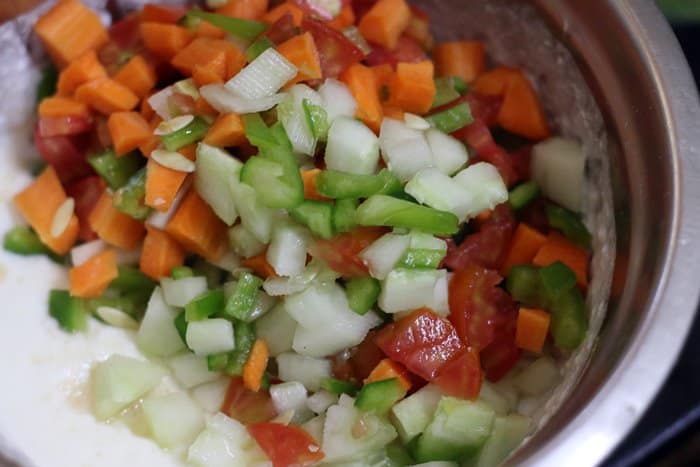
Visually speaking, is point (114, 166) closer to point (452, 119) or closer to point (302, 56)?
point (302, 56)

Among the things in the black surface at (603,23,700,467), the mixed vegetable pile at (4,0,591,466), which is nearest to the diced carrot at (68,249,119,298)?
the mixed vegetable pile at (4,0,591,466)

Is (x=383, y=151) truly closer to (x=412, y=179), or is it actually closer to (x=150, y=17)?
(x=412, y=179)

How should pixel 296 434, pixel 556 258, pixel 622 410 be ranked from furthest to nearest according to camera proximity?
pixel 556 258 → pixel 296 434 → pixel 622 410

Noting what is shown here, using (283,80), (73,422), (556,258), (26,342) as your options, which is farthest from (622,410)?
(26,342)

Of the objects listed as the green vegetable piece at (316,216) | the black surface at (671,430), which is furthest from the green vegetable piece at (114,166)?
the black surface at (671,430)

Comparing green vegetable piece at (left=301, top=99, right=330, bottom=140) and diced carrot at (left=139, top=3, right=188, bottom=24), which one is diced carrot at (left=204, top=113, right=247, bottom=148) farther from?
diced carrot at (left=139, top=3, right=188, bottom=24)

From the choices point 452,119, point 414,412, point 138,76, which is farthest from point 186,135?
point 414,412

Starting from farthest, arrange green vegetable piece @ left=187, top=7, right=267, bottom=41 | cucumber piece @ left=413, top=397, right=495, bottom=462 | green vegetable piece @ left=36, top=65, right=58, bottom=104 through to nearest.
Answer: green vegetable piece @ left=36, top=65, right=58, bottom=104
green vegetable piece @ left=187, top=7, right=267, bottom=41
cucumber piece @ left=413, top=397, right=495, bottom=462
